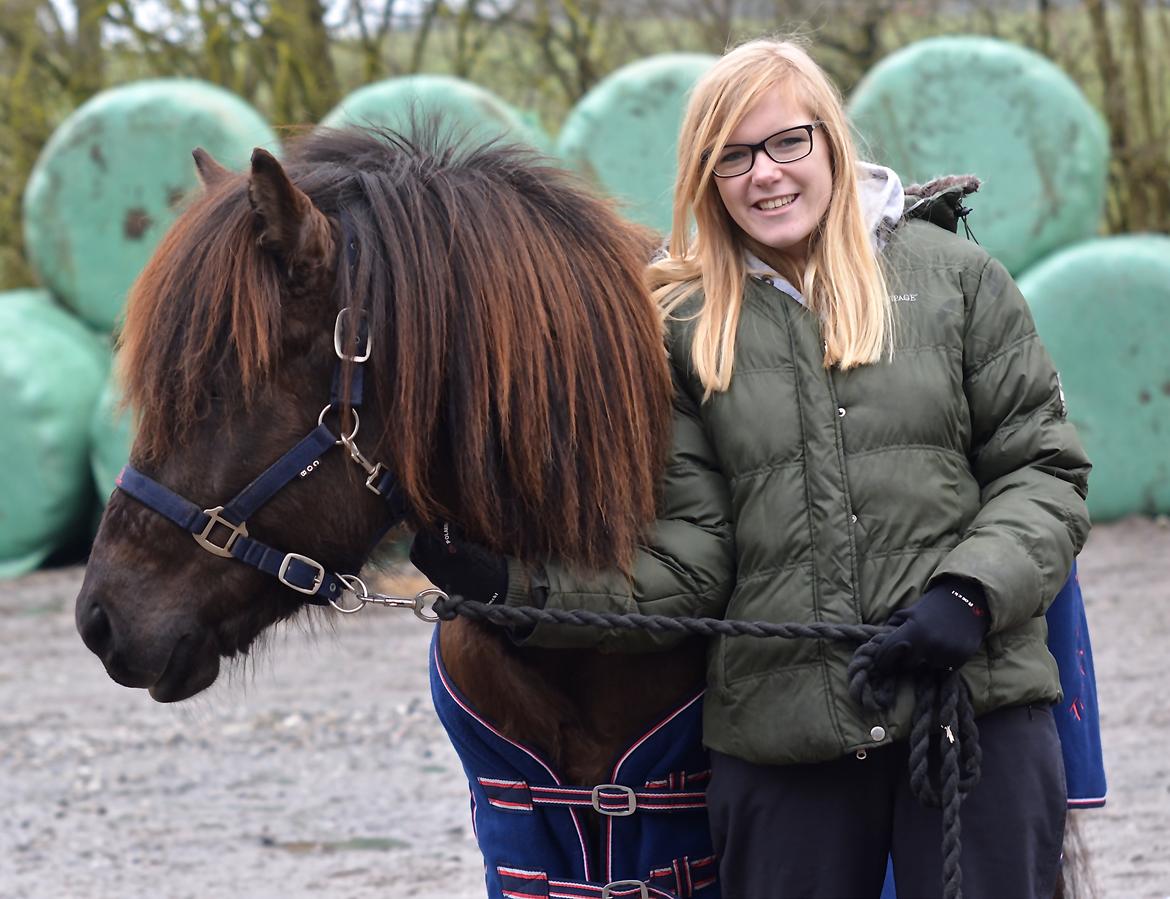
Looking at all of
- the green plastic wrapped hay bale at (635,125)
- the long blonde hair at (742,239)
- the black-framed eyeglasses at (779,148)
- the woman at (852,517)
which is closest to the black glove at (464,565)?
the woman at (852,517)

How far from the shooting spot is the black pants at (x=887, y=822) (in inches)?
69.8

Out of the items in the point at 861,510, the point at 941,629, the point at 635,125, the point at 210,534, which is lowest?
the point at 635,125

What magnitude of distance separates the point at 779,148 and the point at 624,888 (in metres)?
1.00

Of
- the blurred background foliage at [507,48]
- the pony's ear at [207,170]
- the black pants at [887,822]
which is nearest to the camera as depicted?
the black pants at [887,822]

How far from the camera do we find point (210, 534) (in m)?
1.77

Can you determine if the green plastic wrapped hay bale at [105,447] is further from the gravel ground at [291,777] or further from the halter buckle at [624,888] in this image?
the halter buckle at [624,888]

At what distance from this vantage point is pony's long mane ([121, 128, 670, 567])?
1762 millimetres

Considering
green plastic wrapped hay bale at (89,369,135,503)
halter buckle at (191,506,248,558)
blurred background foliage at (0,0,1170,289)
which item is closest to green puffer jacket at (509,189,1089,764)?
halter buckle at (191,506,248,558)

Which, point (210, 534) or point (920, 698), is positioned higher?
point (210, 534)

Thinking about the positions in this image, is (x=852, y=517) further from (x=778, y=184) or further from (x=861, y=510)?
(x=778, y=184)

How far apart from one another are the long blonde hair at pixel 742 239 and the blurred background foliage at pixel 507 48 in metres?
6.60

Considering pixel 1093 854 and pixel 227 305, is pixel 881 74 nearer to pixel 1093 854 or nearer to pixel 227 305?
pixel 1093 854

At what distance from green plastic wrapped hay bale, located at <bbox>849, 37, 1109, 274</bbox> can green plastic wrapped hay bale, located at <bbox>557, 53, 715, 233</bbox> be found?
0.87 metres

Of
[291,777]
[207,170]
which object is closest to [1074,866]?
[207,170]
